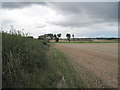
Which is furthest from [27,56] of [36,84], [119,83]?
[119,83]

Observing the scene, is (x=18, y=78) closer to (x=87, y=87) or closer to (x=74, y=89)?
(x=74, y=89)

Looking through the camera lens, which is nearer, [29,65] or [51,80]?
[51,80]

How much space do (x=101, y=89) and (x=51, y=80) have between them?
1.79 metres

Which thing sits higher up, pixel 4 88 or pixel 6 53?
pixel 6 53

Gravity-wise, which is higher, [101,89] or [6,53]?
[6,53]

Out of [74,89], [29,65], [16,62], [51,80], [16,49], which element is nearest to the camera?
[74,89]

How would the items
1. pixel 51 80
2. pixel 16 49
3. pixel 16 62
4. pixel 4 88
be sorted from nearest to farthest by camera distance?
1. pixel 4 88
2. pixel 16 62
3. pixel 51 80
4. pixel 16 49

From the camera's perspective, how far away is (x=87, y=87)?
5926mm

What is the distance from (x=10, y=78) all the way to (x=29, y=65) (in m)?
2.05

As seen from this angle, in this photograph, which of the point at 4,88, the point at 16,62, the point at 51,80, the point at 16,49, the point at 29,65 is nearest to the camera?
the point at 4,88

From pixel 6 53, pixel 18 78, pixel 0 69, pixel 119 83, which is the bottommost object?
pixel 119 83

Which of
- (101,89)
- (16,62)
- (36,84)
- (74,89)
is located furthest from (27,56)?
(101,89)

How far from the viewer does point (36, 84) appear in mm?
5680

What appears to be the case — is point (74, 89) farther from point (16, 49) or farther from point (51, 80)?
point (16, 49)
